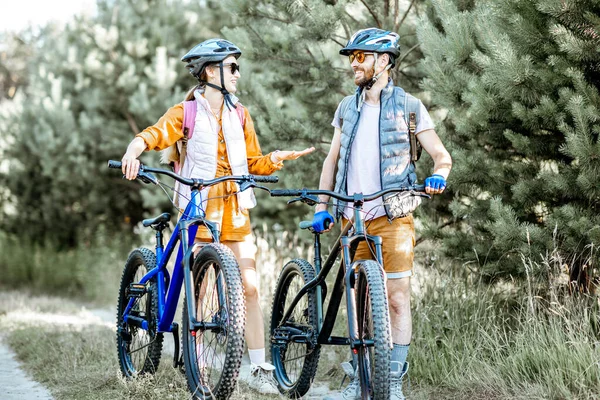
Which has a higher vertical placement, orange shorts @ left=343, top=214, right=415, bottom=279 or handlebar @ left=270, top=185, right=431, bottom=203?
handlebar @ left=270, top=185, right=431, bottom=203

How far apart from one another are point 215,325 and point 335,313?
2.07 ft

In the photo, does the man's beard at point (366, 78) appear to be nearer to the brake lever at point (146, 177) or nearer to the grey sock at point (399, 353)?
the brake lever at point (146, 177)

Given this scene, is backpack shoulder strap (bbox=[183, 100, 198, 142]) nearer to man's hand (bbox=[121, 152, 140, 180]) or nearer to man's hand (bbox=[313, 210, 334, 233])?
man's hand (bbox=[121, 152, 140, 180])

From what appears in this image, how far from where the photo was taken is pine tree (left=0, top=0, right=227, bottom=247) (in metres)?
12.8

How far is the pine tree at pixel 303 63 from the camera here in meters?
6.43

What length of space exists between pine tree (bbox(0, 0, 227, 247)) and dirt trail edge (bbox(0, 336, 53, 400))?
21.6ft

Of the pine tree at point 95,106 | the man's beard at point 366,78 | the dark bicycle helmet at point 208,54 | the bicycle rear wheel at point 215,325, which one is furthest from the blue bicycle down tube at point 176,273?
the pine tree at point 95,106

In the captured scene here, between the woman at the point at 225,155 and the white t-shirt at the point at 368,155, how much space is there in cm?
45

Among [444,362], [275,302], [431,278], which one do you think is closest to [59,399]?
[275,302]

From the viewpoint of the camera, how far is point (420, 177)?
5648mm

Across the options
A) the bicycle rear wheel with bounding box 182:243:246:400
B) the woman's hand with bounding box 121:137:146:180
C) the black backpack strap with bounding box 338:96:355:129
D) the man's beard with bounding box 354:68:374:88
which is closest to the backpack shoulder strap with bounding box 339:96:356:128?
the black backpack strap with bounding box 338:96:355:129

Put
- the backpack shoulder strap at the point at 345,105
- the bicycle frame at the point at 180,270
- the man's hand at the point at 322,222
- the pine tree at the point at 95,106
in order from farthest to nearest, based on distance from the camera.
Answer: the pine tree at the point at 95,106, the backpack shoulder strap at the point at 345,105, the man's hand at the point at 322,222, the bicycle frame at the point at 180,270

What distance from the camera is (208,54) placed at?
4.45 m

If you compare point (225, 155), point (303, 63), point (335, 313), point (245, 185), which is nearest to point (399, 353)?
point (335, 313)
